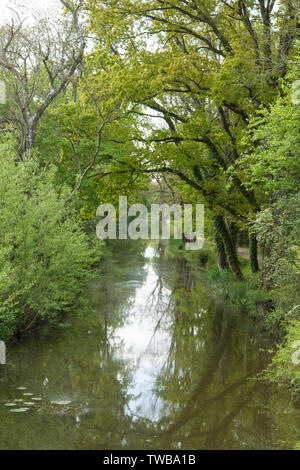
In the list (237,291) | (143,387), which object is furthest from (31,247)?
(237,291)

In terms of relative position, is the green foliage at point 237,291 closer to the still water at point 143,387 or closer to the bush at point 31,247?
the still water at point 143,387

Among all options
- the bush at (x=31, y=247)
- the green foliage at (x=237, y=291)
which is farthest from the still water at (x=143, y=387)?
the bush at (x=31, y=247)

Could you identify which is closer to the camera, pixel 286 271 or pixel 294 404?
pixel 294 404

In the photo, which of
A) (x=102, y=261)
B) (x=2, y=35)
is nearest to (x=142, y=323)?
(x=2, y=35)

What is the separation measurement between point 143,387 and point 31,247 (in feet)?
13.0

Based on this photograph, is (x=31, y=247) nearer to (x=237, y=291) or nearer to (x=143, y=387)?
(x=143, y=387)

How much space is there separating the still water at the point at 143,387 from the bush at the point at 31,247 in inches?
34.9

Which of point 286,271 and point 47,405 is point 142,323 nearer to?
point 286,271

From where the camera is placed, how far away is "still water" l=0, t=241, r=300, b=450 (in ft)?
20.0

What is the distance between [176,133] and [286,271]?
6730 millimetres

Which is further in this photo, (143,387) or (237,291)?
(237,291)

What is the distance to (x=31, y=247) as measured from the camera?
992 centimetres

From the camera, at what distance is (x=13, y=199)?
30.9ft

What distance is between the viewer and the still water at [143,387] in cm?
611
